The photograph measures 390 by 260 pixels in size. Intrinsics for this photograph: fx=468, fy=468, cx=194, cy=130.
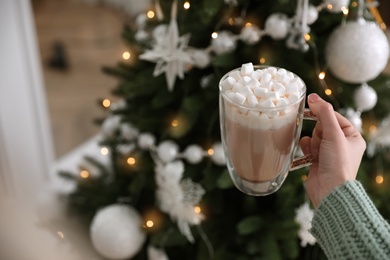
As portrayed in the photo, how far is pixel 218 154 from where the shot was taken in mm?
1180

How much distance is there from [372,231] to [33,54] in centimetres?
148

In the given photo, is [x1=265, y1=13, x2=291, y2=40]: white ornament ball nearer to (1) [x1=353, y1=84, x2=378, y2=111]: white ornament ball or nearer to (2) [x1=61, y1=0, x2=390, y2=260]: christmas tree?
(2) [x1=61, y1=0, x2=390, y2=260]: christmas tree

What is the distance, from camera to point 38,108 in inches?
73.6

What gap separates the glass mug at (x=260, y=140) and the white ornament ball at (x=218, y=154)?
318mm

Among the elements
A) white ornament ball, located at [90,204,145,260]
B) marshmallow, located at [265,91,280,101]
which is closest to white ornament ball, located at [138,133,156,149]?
white ornament ball, located at [90,204,145,260]

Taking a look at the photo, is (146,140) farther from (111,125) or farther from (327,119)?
(327,119)

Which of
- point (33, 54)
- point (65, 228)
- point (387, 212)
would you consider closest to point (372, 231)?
point (387, 212)

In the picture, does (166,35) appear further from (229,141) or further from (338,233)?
(338,233)

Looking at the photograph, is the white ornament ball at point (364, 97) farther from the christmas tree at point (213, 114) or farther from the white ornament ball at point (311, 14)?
the white ornament ball at point (311, 14)

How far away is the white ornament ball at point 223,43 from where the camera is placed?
3.66ft

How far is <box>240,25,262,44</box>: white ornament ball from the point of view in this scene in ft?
3.57

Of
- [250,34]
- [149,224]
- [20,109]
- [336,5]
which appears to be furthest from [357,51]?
[20,109]

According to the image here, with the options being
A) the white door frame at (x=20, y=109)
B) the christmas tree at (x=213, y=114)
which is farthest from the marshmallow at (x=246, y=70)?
the white door frame at (x=20, y=109)

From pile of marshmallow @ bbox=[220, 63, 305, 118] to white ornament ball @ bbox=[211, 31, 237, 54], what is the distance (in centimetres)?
37
